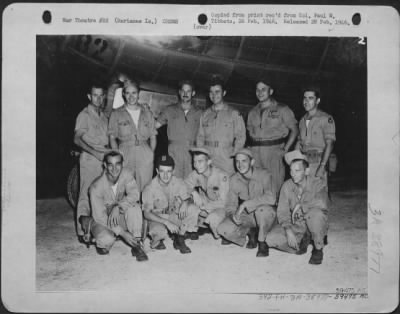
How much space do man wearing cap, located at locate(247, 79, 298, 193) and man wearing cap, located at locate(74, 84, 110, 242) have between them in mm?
1087

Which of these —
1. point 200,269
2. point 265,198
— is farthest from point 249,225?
point 200,269

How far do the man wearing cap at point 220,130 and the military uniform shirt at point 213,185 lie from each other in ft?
0.23

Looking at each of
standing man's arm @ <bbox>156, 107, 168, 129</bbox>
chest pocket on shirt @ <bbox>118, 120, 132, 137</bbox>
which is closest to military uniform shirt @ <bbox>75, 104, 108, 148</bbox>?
chest pocket on shirt @ <bbox>118, 120, 132, 137</bbox>

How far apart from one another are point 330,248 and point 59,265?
71.4 inches

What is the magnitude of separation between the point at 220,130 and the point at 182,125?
277mm

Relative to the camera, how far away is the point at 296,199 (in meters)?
3.15

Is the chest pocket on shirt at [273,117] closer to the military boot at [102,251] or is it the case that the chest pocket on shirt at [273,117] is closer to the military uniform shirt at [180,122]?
the military uniform shirt at [180,122]

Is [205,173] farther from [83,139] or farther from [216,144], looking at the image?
[83,139]

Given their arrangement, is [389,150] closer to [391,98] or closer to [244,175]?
[391,98]

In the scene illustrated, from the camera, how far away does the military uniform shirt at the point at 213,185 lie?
3260 mm

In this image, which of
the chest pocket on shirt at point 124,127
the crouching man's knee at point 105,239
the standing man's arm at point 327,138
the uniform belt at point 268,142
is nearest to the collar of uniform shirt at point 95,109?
the chest pocket on shirt at point 124,127

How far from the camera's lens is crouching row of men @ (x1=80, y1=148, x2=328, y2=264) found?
310cm

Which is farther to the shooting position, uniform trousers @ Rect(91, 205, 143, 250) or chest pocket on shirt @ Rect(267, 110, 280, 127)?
chest pocket on shirt @ Rect(267, 110, 280, 127)

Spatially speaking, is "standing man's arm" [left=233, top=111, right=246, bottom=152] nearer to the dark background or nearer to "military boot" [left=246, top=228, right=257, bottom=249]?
the dark background
